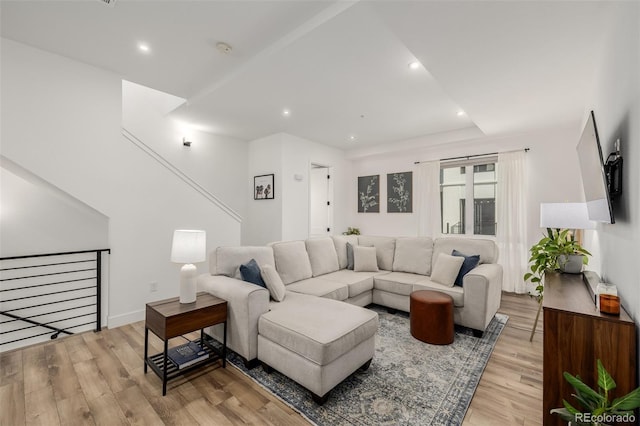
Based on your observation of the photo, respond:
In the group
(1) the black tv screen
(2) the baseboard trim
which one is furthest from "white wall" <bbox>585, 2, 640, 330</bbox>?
(2) the baseboard trim

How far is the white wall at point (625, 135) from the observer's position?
4.13 feet

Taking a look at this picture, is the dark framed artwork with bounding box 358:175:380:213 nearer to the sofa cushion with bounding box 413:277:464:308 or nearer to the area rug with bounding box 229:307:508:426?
the sofa cushion with bounding box 413:277:464:308

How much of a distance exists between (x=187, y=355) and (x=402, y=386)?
5.47 feet

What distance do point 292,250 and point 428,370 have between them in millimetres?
1865

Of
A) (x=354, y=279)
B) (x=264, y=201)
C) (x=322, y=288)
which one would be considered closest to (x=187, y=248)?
(x=322, y=288)

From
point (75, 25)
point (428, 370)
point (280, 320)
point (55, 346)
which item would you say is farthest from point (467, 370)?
point (75, 25)

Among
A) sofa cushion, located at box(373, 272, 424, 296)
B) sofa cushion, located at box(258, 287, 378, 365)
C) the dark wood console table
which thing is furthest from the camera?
sofa cushion, located at box(373, 272, 424, 296)

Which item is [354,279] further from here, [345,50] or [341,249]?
[345,50]

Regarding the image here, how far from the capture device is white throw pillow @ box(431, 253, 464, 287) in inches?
120

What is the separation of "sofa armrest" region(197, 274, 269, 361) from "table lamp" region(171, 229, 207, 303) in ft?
0.94

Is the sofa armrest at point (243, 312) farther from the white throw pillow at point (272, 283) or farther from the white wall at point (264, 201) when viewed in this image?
the white wall at point (264, 201)

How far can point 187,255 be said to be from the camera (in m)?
2.12

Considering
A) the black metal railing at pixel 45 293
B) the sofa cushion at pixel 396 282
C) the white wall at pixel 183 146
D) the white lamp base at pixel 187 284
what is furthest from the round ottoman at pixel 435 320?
the white wall at pixel 183 146

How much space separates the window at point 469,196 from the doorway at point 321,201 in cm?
230
